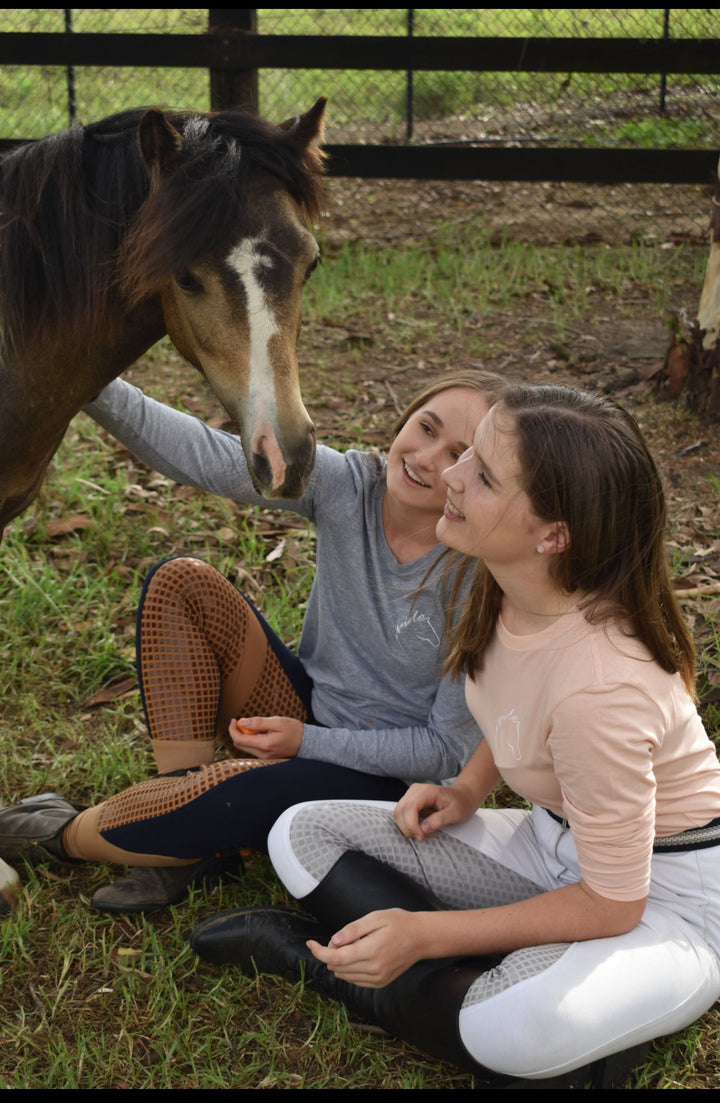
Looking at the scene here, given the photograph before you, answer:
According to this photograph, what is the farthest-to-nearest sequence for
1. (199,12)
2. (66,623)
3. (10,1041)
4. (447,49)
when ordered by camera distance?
(199,12) < (447,49) < (66,623) < (10,1041)

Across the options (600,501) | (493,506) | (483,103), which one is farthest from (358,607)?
(483,103)

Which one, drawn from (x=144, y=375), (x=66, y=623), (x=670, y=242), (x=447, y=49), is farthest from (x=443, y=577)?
(x=670, y=242)

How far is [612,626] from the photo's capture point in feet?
5.77

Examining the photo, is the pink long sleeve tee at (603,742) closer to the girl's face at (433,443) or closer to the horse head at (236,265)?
the girl's face at (433,443)

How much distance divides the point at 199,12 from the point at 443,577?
5.05 metres

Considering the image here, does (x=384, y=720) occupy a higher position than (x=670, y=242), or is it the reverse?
(x=670, y=242)

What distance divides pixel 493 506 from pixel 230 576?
190cm

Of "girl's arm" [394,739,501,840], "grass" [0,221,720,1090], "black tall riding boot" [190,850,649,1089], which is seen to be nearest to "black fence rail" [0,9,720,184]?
"grass" [0,221,720,1090]

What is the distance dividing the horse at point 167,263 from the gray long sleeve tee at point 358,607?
0.18 metres

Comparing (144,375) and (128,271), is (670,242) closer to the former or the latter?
(144,375)

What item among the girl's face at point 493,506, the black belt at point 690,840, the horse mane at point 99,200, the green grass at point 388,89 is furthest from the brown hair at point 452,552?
the green grass at point 388,89

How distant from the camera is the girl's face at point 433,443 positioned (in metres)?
2.05

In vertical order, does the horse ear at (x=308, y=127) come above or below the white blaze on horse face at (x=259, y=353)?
above

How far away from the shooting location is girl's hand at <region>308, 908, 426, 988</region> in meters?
1.72
